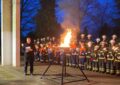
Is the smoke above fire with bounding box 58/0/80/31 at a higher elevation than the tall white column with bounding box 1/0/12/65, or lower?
higher

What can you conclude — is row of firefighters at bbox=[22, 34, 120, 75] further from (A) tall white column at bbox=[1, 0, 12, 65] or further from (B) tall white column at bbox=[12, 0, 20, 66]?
(A) tall white column at bbox=[1, 0, 12, 65]

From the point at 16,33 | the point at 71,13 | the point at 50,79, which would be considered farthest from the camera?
the point at 71,13

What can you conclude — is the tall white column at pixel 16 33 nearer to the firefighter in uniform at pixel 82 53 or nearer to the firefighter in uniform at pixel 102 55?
the firefighter in uniform at pixel 82 53

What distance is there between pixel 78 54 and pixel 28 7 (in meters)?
27.1

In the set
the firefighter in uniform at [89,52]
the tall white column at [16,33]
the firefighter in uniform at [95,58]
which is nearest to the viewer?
the firefighter in uniform at [95,58]

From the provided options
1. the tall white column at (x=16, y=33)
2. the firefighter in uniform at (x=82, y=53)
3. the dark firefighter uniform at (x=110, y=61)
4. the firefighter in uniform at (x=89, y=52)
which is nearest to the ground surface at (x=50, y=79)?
the dark firefighter uniform at (x=110, y=61)

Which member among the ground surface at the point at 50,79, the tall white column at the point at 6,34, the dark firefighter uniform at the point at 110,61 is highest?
the tall white column at the point at 6,34

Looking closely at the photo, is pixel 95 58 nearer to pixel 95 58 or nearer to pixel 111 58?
pixel 95 58

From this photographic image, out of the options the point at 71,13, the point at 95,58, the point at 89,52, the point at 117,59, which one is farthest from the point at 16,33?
the point at 71,13

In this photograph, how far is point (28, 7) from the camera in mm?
46906

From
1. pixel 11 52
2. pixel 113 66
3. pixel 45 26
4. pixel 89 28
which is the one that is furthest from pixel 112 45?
pixel 45 26

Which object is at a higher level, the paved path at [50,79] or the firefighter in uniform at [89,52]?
the firefighter in uniform at [89,52]

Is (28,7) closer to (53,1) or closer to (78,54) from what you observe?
(53,1)

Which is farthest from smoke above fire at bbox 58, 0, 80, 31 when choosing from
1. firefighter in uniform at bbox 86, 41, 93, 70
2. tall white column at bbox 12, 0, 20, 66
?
firefighter in uniform at bbox 86, 41, 93, 70
